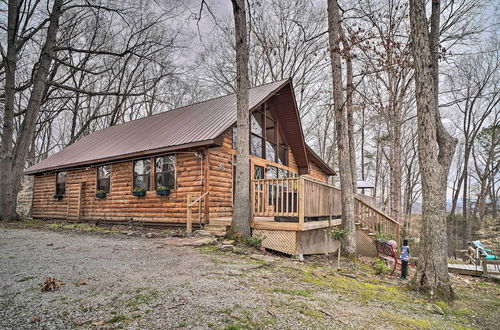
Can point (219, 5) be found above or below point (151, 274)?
above

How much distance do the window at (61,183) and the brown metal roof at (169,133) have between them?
23.0 inches

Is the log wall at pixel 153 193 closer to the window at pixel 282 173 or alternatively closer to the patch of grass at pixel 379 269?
the window at pixel 282 173

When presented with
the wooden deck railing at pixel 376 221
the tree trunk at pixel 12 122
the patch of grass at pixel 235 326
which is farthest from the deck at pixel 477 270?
the tree trunk at pixel 12 122

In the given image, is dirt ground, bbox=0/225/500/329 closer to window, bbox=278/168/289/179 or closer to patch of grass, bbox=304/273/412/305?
patch of grass, bbox=304/273/412/305

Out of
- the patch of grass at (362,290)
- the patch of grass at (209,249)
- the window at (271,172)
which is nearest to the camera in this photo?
the patch of grass at (362,290)

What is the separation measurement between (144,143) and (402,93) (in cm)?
1210

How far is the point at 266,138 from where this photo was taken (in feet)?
39.2

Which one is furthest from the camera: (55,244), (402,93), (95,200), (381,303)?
(402,93)

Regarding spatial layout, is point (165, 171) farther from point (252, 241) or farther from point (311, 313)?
point (311, 313)

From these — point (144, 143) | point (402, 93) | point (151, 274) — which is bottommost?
point (151, 274)

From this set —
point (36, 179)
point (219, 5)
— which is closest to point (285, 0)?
point (219, 5)

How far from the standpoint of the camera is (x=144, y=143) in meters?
10.8

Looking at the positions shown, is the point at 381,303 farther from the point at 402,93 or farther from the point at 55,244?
the point at 402,93

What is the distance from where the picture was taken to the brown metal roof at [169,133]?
30.3 ft
